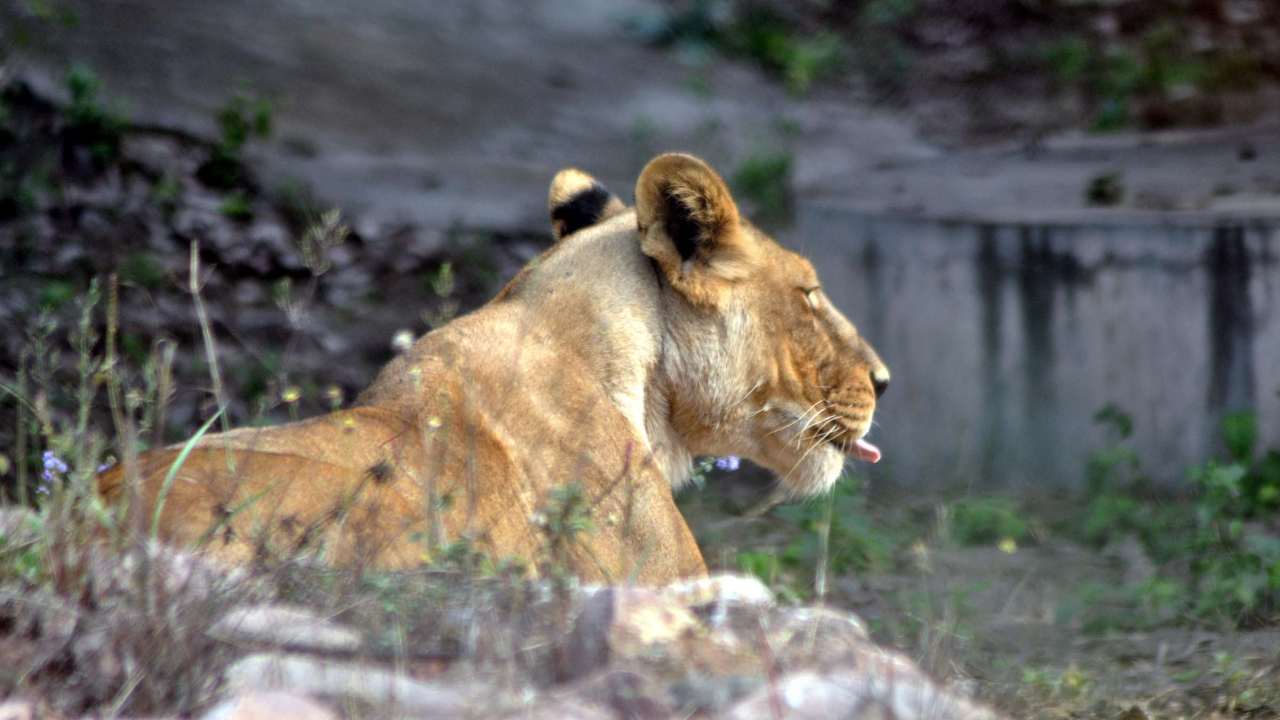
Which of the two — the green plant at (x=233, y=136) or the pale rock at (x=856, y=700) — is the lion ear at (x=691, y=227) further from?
the green plant at (x=233, y=136)

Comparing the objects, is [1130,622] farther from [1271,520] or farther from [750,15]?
[750,15]

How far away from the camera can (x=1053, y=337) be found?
5.73 metres

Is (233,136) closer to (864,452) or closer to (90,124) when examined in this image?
(90,124)

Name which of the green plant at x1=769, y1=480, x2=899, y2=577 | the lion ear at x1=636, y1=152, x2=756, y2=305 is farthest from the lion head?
the green plant at x1=769, y1=480, x2=899, y2=577

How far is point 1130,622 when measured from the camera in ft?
13.9

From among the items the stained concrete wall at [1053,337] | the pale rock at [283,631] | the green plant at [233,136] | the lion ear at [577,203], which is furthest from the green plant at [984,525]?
the green plant at [233,136]

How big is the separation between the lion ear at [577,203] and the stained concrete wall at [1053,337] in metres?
2.43

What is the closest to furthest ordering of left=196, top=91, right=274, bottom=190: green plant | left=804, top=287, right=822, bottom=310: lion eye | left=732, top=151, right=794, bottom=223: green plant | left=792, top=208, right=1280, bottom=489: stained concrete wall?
left=804, top=287, right=822, bottom=310: lion eye
left=792, top=208, right=1280, bottom=489: stained concrete wall
left=196, top=91, right=274, bottom=190: green plant
left=732, top=151, right=794, bottom=223: green plant

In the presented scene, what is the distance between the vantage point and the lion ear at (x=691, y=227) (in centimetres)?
290

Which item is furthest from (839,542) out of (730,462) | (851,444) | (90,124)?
(90,124)

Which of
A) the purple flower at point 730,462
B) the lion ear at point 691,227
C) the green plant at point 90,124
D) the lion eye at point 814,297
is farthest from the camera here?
the green plant at point 90,124

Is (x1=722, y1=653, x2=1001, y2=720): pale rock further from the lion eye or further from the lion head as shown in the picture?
the lion eye

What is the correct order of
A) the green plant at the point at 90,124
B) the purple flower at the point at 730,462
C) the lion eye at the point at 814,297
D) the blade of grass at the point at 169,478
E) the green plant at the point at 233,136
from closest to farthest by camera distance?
the blade of grass at the point at 169,478 → the purple flower at the point at 730,462 → the lion eye at the point at 814,297 → the green plant at the point at 90,124 → the green plant at the point at 233,136

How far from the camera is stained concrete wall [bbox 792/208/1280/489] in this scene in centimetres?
542
